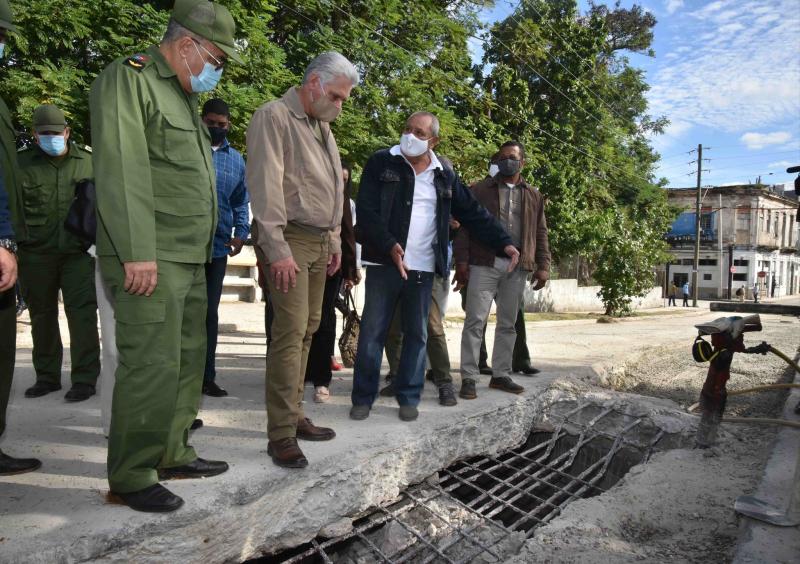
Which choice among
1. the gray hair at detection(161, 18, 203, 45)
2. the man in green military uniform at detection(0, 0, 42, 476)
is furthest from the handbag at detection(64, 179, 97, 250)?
the gray hair at detection(161, 18, 203, 45)

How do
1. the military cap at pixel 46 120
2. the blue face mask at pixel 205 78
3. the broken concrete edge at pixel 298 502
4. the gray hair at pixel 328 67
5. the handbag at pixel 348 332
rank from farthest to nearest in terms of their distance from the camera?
the handbag at pixel 348 332
the military cap at pixel 46 120
the gray hair at pixel 328 67
the blue face mask at pixel 205 78
the broken concrete edge at pixel 298 502

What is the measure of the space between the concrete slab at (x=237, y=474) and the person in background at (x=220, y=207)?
14.6 inches

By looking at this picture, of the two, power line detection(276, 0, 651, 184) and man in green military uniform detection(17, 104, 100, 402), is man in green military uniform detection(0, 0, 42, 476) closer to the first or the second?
man in green military uniform detection(17, 104, 100, 402)

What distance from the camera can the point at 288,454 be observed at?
8.20 feet

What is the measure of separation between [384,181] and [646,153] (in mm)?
25346

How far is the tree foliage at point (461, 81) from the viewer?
6898 mm

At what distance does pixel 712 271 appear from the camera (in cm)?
4162

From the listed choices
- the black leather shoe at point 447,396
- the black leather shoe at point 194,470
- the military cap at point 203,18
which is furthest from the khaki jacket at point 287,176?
the black leather shoe at point 447,396

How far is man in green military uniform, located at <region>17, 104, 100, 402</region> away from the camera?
3.45m

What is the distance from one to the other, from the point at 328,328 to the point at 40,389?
1855 mm

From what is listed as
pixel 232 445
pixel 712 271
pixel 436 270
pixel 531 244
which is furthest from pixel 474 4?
pixel 712 271

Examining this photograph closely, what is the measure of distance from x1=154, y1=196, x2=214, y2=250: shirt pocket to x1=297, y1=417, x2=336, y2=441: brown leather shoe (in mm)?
1113

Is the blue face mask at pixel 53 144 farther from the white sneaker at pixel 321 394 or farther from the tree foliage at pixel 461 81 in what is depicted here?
the tree foliage at pixel 461 81

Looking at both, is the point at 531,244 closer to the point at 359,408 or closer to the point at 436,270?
the point at 436,270
